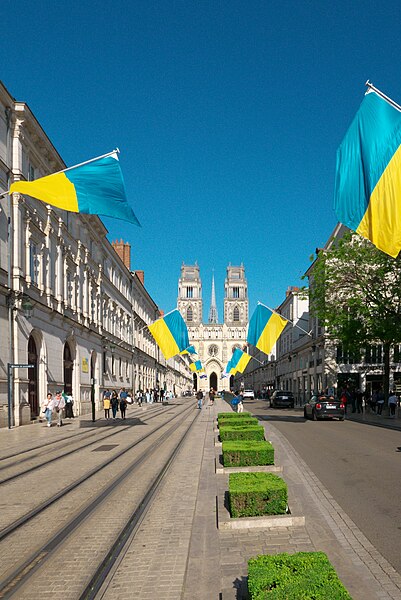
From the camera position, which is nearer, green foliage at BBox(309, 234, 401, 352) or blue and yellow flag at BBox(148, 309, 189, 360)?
green foliage at BBox(309, 234, 401, 352)

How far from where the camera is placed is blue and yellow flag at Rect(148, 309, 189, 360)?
3769 centimetres

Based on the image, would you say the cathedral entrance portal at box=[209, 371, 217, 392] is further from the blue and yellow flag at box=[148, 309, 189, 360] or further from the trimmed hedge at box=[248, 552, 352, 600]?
the trimmed hedge at box=[248, 552, 352, 600]

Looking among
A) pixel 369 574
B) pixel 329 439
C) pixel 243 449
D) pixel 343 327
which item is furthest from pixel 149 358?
pixel 369 574

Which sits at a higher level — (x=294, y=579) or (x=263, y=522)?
(x=294, y=579)

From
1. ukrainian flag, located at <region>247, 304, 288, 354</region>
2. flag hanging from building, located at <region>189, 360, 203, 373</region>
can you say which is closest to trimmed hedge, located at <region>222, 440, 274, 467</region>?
ukrainian flag, located at <region>247, 304, 288, 354</region>

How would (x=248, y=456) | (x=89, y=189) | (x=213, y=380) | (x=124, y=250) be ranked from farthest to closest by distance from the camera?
(x=213, y=380) < (x=124, y=250) < (x=89, y=189) < (x=248, y=456)

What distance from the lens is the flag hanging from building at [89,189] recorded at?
16.2 metres

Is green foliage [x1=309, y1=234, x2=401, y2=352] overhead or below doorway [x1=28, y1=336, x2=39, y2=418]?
overhead

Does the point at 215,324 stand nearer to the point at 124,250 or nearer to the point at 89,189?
the point at 124,250

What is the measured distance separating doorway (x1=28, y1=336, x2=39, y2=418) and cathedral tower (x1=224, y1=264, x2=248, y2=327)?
479ft

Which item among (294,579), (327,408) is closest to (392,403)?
(327,408)

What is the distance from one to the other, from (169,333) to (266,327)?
780 centimetres

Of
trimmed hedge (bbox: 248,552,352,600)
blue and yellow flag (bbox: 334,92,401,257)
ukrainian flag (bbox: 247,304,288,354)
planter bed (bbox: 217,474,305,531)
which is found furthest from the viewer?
ukrainian flag (bbox: 247,304,288,354)

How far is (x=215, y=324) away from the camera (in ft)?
569
